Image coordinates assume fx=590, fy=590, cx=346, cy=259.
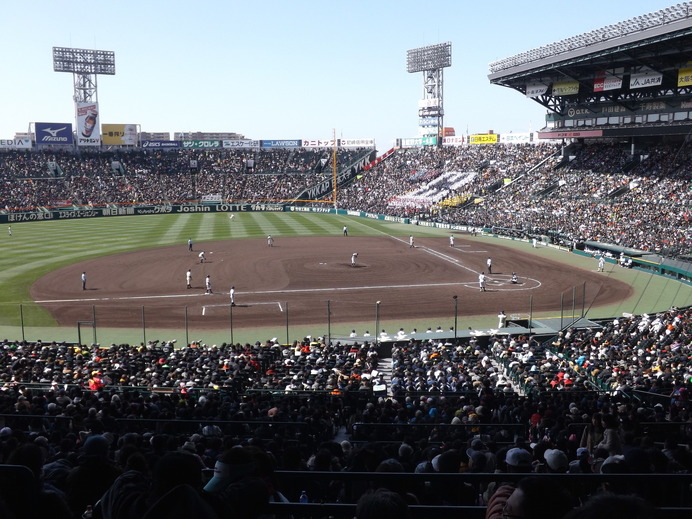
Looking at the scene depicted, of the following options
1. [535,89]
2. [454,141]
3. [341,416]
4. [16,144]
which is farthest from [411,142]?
[341,416]

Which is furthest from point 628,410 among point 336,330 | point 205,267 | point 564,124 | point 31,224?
point 31,224

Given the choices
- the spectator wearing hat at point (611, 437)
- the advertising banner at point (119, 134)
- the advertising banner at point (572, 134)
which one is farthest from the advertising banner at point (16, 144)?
the spectator wearing hat at point (611, 437)

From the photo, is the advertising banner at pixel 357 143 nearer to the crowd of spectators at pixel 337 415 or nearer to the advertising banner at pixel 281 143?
the advertising banner at pixel 281 143

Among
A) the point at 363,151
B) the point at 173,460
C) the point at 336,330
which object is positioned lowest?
the point at 336,330

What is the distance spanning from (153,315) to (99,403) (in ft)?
77.3

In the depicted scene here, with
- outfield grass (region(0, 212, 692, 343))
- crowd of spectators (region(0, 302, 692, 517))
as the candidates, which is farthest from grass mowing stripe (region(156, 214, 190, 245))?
crowd of spectators (region(0, 302, 692, 517))

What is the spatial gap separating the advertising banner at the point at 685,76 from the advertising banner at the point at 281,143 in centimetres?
8366

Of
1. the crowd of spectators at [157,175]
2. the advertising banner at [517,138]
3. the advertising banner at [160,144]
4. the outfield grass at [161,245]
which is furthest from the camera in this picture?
the advertising banner at [160,144]

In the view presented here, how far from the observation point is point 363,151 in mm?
127312

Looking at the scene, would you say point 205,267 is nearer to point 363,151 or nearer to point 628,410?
point 628,410

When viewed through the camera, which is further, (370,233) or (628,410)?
(370,233)

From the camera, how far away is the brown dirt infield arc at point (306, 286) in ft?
118

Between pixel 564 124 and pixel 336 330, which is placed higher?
pixel 564 124

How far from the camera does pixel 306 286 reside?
141 feet
